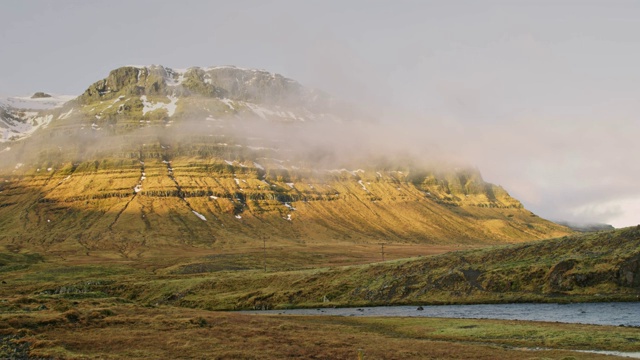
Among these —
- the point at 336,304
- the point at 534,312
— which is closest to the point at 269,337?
the point at 534,312

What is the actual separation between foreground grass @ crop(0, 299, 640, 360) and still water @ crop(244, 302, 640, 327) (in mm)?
8475

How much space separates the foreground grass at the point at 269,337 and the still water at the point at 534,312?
8475mm

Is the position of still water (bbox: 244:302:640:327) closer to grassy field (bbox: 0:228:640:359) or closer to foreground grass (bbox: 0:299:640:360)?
grassy field (bbox: 0:228:640:359)

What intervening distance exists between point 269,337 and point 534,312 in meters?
44.5

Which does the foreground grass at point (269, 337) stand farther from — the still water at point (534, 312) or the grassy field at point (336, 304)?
the still water at point (534, 312)

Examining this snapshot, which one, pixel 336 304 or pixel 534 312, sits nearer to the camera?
pixel 534 312

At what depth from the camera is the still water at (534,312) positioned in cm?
6366

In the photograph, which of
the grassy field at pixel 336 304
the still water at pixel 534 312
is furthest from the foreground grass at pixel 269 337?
the still water at pixel 534 312

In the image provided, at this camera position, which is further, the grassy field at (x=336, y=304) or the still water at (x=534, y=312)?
the still water at (x=534, y=312)

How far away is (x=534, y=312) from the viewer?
73.2 metres

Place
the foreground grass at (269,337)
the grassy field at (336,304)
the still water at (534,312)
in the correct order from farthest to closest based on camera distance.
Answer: the still water at (534,312), the grassy field at (336,304), the foreground grass at (269,337)

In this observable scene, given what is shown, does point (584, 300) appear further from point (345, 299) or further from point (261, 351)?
point (261, 351)

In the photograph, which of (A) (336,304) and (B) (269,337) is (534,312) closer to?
(A) (336,304)

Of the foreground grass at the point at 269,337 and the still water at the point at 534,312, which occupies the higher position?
the foreground grass at the point at 269,337
